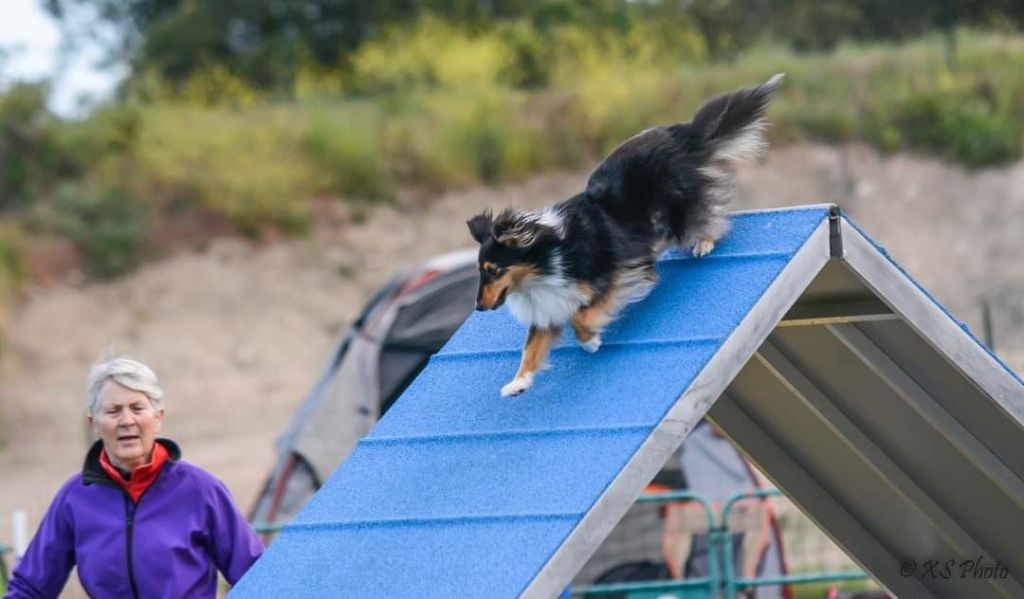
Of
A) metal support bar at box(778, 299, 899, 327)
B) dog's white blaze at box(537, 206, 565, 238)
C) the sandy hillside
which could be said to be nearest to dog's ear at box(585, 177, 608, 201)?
dog's white blaze at box(537, 206, 565, 238)

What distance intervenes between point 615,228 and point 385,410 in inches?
183

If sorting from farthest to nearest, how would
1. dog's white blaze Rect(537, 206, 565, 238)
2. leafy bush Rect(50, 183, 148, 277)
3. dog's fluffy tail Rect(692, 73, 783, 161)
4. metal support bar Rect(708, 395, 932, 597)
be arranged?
leafy bush Rect(50, 183, 148, 277)
metal support bar Rect(708, 395, 932, 597)
dog's fluffy tail Rect(692, 73, 783, 161)
dog's white blaze Rect(537, 206, 565, 238)

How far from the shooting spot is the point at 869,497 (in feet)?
15.4

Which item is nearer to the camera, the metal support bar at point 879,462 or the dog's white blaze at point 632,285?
the dog's white blaze at point 632,285

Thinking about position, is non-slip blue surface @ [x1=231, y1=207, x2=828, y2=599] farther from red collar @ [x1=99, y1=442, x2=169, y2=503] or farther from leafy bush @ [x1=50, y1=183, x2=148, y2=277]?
leafy bush @ [x1=50, y1=183, x2=148, y2=277]

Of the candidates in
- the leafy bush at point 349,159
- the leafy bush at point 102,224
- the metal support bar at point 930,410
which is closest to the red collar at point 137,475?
the metal support bar at point 930,410

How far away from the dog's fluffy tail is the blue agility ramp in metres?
0.20

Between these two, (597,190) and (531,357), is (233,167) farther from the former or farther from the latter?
(531,357)

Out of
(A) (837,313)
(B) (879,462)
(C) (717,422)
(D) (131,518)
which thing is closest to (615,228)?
(A) (837,313)

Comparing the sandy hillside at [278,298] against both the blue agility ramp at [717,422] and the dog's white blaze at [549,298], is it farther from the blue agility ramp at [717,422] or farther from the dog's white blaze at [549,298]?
the dog's white blaze at [549,298]

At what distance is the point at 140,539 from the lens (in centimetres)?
389

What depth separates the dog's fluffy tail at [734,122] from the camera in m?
4.32

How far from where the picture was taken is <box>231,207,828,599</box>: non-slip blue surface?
3463 mm

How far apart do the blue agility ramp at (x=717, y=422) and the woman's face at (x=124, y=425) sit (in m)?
0.43
